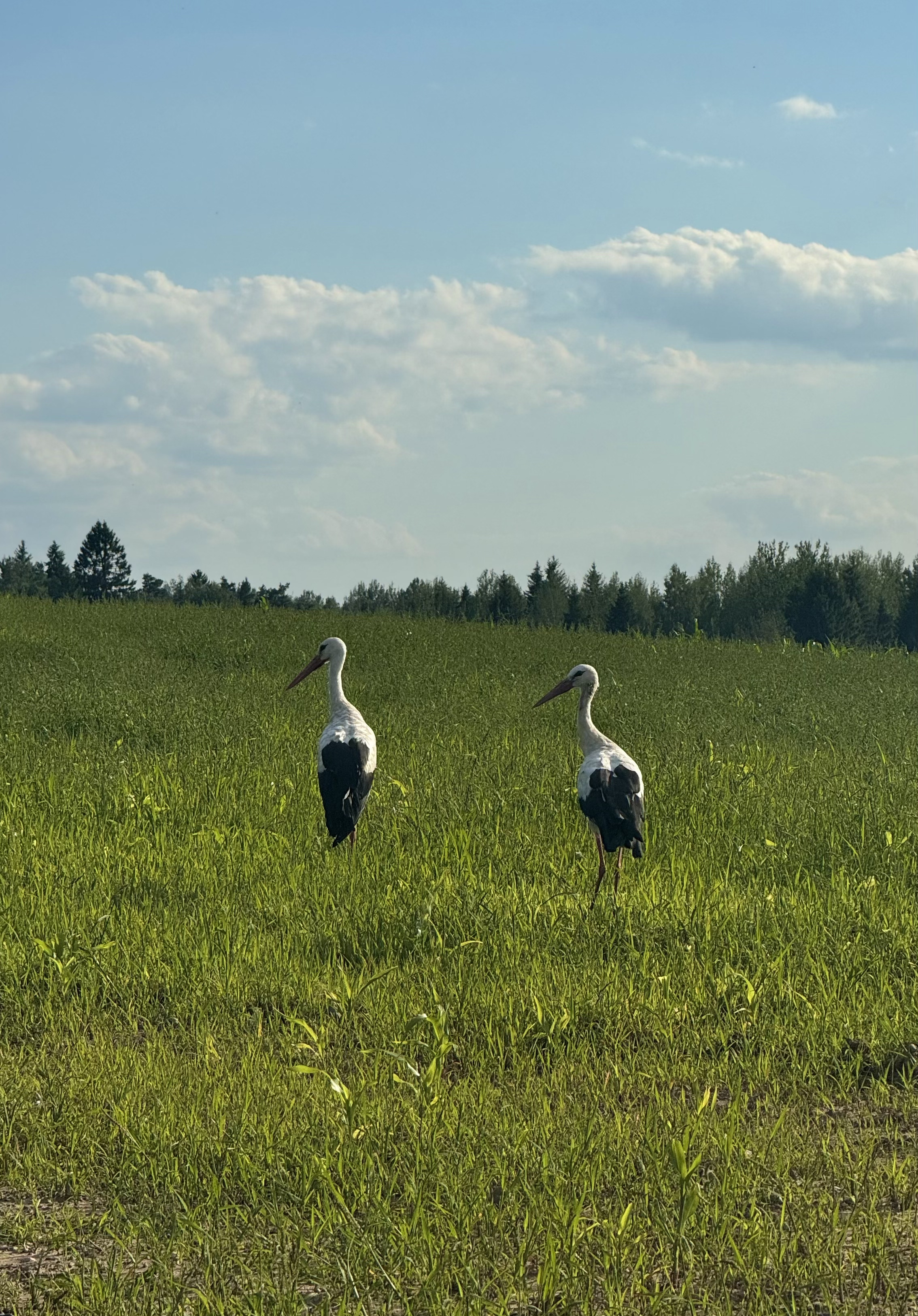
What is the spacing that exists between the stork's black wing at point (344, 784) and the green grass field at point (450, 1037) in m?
0.25

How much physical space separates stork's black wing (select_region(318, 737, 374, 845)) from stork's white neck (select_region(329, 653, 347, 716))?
100 cm

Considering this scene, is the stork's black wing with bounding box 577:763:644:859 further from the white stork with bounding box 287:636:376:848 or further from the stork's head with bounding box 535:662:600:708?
the white stork with bounding box 287:636:376:848

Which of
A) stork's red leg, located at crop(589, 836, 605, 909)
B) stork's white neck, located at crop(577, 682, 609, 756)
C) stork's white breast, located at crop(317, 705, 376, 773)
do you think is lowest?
stork's red leg, located at crop(589, 836, 605, 909)

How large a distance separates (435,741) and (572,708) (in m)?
3.39

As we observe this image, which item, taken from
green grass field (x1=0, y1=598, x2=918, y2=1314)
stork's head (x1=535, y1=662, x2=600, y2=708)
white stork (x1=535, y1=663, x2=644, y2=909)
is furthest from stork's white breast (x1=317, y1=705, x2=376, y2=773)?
white stork (x1=535, y1=663, x2=644, y2=909)

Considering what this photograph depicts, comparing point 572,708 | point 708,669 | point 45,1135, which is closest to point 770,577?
point 708,669

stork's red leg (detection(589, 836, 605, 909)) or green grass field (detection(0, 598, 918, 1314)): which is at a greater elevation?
stork's red leg (detection(589, 836, 605, 909))

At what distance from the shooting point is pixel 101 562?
112m

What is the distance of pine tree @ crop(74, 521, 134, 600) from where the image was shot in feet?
359

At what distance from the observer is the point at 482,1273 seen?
377 centimetres

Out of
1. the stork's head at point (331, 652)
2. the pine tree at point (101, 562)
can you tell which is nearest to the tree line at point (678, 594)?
the pine tree at point (101, 562)

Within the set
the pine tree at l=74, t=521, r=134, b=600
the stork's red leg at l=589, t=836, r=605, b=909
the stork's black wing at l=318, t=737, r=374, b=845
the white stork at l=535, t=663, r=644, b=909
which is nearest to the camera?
the stork's red leg at l=589, t=836, r=605, b=909

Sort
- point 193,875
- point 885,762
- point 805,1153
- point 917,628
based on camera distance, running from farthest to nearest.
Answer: point 917,628, point 885,762, point 193,875, point 805,1153

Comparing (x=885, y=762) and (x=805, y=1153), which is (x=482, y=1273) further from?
(x=885, y=762)
